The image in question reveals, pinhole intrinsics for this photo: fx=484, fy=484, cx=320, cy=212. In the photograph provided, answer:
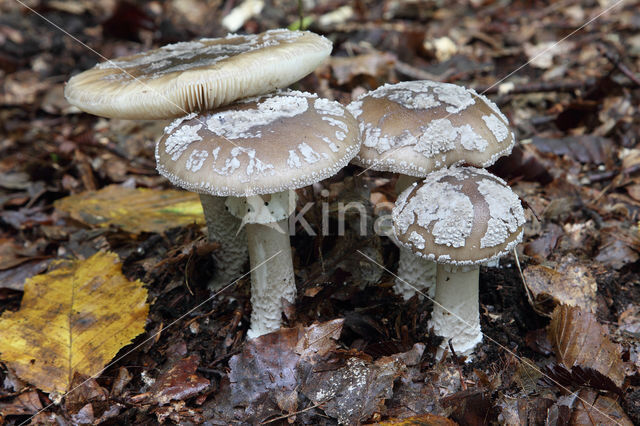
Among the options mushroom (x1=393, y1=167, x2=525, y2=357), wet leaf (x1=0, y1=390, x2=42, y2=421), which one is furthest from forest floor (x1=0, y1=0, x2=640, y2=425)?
mushroom (x1=393, y1=167, x2=525, y2=357)

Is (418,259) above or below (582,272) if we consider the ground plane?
above

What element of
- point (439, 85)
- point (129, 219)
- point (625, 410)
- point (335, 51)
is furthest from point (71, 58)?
point (625, 410)

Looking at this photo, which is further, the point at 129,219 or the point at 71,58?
the point at 71,58

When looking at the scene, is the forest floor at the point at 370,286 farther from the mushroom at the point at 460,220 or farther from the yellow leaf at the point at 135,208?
the mushroom at the point at 460,220

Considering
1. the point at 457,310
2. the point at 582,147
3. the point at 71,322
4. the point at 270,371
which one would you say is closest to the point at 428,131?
the point at 457,310

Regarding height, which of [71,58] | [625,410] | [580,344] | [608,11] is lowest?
[625,410]

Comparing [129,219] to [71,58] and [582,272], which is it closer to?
[582,272]

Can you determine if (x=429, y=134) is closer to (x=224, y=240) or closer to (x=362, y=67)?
(x=224, y=240)
